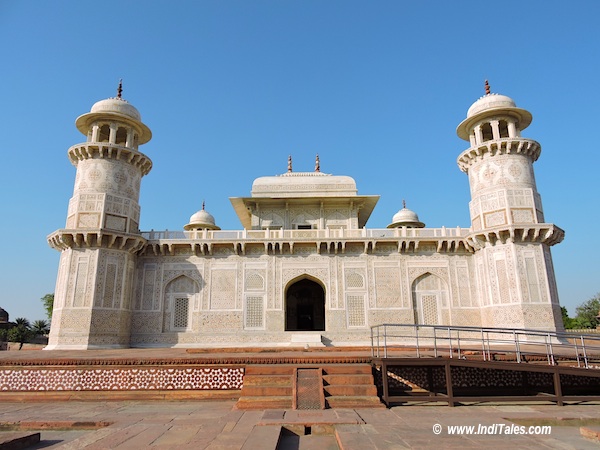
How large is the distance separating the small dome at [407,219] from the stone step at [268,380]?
20780 mm

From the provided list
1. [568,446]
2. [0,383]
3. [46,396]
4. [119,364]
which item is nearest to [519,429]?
[568,446]

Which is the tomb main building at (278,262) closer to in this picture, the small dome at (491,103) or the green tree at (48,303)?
the small dome at (491,103)

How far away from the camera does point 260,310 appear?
57.0 feet

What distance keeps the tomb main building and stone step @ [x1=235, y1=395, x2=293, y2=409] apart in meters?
9.34

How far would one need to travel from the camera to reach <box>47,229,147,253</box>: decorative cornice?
16.0m

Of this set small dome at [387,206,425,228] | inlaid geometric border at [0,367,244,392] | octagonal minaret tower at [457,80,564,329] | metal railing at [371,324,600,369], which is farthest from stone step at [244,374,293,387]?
small dome at [387,206,425,228]

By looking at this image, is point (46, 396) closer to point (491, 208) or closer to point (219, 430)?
point (219, 430)

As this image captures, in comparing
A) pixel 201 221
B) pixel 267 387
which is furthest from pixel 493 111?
pixel 201 221

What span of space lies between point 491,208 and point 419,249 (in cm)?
345

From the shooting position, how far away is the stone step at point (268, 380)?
7.64 metres

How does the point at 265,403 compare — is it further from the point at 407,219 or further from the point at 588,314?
the point at 588,314

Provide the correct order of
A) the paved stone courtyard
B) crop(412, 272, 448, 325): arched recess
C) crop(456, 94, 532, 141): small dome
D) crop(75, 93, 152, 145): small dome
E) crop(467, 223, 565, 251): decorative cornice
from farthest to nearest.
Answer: crop(75, 93, 152, 145): small dome
crop(412, 272, 448, 325): arched recess
crop(456, 94, 532, 141): small dome
crop(467, 223, 565, 251): decorative cornice
the paved stone courtyard

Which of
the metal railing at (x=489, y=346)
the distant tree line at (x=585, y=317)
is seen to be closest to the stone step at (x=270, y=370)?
the metal railing at (x=489, y=346)

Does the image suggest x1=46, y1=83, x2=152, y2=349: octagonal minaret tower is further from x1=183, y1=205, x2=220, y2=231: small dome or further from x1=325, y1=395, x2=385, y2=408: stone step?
x1=325, y1=395, x2=385, y2=408: stone step
